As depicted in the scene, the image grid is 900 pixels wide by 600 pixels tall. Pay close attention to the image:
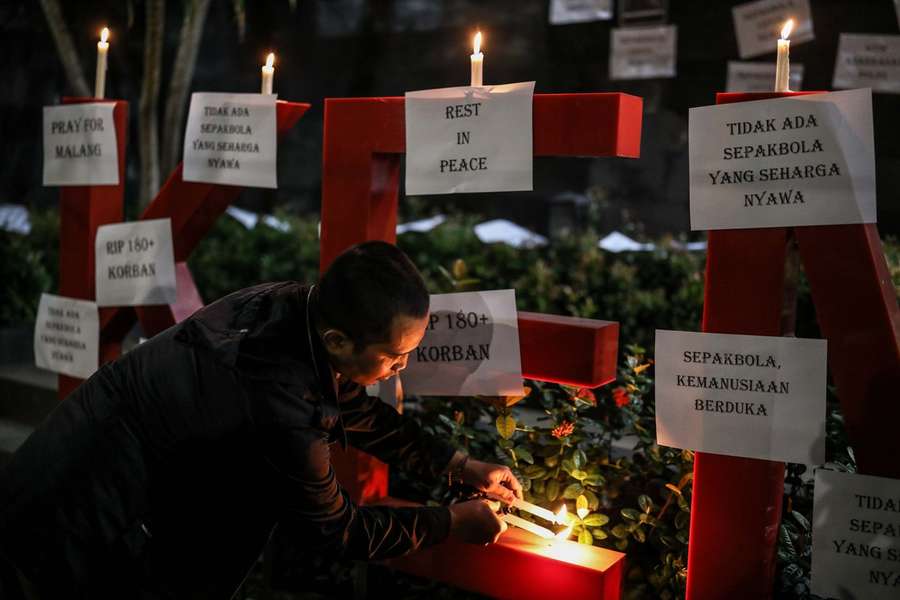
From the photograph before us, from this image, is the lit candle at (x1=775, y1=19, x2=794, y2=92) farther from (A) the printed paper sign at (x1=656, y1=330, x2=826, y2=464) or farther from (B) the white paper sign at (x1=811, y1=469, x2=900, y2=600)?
(B) the white paper sign at (x1=811, y1=469, x2=900, y2=600)

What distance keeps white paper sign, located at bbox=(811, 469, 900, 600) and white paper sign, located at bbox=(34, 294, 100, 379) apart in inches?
97.3

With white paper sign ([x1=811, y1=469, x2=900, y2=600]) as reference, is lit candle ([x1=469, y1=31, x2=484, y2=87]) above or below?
above

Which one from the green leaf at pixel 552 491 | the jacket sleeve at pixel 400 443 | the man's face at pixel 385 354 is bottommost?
the green leaf at pixel 552 491

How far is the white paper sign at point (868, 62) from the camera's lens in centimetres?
588

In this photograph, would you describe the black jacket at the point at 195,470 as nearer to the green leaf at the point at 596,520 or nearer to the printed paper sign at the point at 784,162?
the green leaf at the point at 596,520

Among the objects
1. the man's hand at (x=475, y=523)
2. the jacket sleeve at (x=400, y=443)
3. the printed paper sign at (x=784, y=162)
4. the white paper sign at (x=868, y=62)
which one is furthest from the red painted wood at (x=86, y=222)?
the white paper sign at (x=868, y=62)

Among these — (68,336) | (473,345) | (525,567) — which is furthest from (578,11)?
(525,567)

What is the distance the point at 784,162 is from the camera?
6.33 ft

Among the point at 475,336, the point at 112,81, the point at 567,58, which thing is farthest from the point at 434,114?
the point at 112,81

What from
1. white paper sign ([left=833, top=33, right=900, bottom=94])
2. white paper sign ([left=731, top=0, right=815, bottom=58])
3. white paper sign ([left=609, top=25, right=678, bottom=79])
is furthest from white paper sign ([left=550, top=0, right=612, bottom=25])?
white paper sign ([left=833, top=33, right=900, bottom=94])

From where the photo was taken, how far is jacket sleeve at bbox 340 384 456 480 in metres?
2.47

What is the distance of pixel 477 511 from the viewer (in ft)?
7.53

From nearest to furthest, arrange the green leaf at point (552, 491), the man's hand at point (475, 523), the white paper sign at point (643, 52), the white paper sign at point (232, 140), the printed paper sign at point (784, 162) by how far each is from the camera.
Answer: the printed paper sign at point (784, 162)
the man's hand at point (475, 523)
the green leaf at point (552, 491)
the white paper sign at point (232, 140)
the white paper sign at point (643, 52)

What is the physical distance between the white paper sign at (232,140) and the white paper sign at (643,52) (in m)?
4.83
